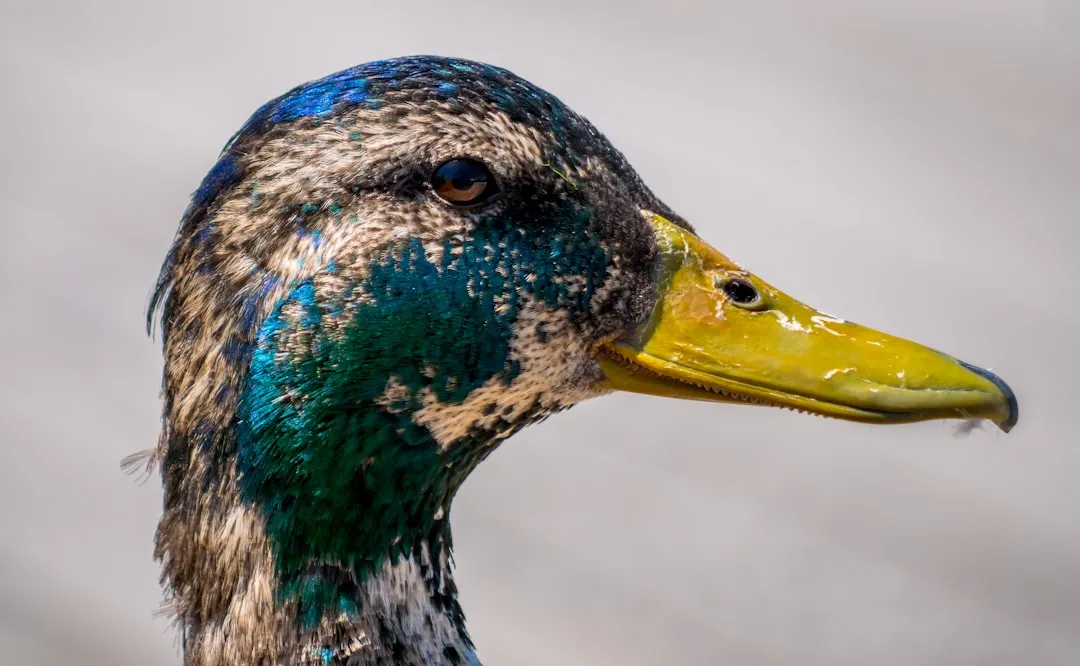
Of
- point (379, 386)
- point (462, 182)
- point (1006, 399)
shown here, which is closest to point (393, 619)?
point (379, 386)

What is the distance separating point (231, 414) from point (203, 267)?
0.52 ft

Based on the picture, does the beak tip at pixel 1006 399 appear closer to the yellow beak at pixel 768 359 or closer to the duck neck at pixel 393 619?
the yellow beak at pixel 768 359

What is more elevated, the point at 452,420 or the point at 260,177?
the point at 260,177

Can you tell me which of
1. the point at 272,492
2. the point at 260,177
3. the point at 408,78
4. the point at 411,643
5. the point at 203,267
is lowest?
the point at 411,643

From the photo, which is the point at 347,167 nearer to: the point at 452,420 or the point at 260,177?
the point at 260,177

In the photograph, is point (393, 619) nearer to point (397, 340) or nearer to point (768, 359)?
point (397, 340)

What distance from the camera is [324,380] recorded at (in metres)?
1.26

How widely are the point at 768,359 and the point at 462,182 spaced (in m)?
0.39

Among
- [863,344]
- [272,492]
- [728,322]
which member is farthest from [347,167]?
[863,344]

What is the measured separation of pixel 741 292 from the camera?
1.39 m

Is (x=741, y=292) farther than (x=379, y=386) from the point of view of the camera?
Yes

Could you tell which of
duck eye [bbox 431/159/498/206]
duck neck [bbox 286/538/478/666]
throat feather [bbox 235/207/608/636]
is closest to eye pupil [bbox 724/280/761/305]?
throat feather [bbox 235/207/608/636]

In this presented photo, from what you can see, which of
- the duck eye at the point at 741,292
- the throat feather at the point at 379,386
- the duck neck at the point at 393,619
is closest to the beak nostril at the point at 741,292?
the duck eye at the point at 741,292

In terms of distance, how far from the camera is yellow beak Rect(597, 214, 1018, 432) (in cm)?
130
